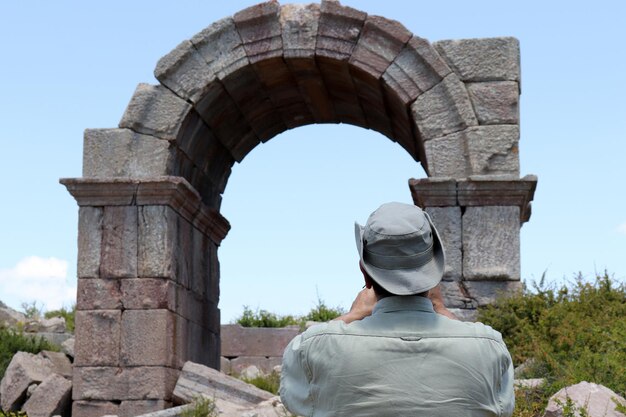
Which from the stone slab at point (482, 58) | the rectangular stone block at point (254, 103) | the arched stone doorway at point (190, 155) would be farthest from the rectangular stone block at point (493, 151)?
the rectangular stone block at point (254, 103)

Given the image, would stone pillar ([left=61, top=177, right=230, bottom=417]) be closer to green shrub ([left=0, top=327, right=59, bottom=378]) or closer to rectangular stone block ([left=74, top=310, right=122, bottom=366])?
rectangular stone block ([left=74, top=310, right=122, bottom=366])

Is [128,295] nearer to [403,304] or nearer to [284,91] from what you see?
[284,91]

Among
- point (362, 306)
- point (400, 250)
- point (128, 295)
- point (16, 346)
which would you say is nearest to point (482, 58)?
point (128, 295)

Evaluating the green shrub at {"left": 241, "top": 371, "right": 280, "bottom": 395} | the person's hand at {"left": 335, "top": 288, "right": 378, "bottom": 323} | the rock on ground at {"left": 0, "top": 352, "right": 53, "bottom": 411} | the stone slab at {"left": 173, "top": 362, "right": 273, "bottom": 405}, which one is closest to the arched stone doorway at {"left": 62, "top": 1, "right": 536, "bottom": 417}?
the stone slab at {"left": 173, "top": 362, "right": 273, "bottom": 405}

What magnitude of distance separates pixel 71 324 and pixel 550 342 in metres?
10.1

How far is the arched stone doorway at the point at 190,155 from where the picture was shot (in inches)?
354

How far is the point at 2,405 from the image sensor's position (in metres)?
9.72

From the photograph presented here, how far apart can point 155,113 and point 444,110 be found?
2682 millimetres

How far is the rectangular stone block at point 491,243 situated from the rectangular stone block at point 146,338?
2.71 metres

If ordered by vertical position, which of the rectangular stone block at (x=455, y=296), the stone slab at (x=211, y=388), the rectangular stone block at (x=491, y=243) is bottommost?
the stone slab at (x=211, y=388)

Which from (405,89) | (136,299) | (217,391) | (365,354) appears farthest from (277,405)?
(365,354)

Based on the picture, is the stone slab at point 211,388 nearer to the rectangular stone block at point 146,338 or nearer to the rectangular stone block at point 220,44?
the rectangular stone block at point 146,338

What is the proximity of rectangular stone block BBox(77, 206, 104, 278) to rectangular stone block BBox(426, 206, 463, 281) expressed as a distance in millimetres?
3021

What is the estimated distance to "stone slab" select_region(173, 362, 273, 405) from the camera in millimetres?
9055
